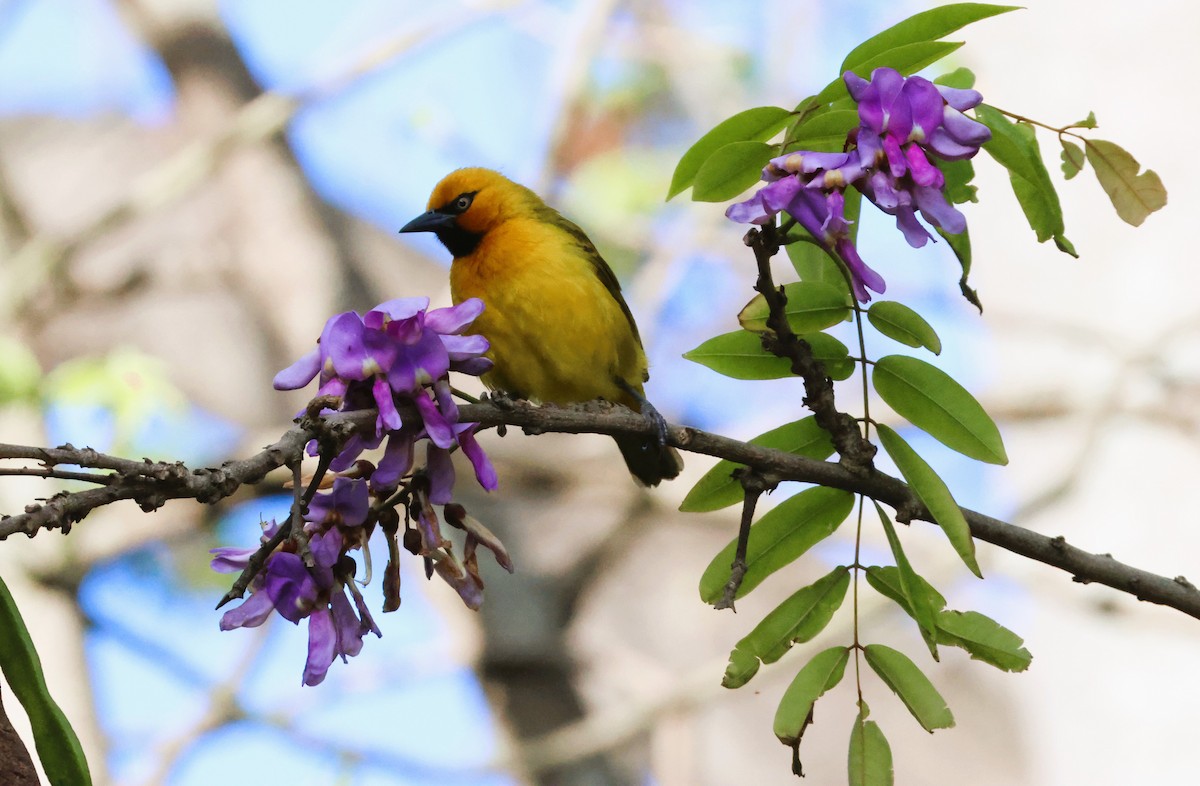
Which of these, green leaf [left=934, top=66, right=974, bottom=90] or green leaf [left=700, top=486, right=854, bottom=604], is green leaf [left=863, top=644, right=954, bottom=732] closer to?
green leaf [left=700, top=486, right=854, bottom=604]

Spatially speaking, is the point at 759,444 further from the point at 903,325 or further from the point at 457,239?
the point at 457,239

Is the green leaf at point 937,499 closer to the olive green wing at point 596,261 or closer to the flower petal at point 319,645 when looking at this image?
the flower petal at point 319,645

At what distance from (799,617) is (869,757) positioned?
0.22 meters

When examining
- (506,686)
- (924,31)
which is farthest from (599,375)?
(506,686)

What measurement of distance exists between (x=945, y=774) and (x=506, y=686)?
2.86m

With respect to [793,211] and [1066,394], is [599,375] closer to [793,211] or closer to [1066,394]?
[793,211]

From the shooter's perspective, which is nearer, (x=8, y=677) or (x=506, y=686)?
(x=8, y=677)

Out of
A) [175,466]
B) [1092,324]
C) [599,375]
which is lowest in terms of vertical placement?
[175,466]

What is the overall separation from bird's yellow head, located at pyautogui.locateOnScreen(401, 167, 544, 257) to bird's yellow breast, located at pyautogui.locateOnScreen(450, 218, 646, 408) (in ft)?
0.60

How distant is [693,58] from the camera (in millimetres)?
7633

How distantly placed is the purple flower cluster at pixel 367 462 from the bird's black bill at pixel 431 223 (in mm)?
1910

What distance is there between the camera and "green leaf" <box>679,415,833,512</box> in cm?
175

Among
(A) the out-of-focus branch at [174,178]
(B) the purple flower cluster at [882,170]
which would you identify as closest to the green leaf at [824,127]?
(B) the purple flower cluster at [882,170]

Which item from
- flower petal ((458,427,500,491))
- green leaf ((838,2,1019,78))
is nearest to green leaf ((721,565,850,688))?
flower petal ((458,427,500,491))
